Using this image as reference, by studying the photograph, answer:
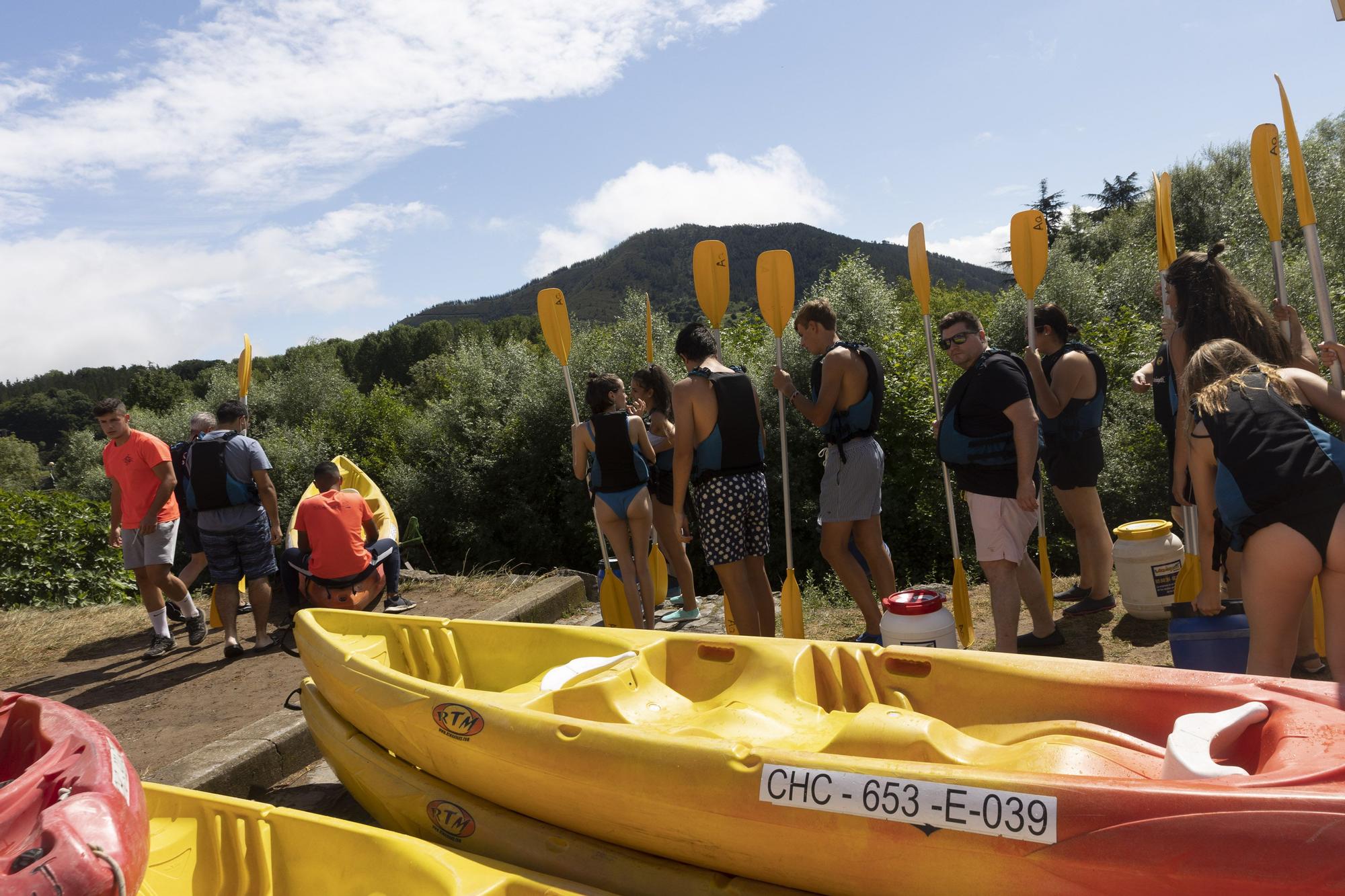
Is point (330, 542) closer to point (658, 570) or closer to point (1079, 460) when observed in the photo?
point (658, 570)

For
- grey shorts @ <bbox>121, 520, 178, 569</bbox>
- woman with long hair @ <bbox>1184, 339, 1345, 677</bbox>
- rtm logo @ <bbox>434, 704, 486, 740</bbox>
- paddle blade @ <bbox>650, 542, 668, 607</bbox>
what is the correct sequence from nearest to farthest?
woman with long hair @ <bbox>1184, 339, 1345, 677</bbox> → rtm logo @ <bbox>434, 704, 486, 740</bbox> → grey shorts @ <bbox>121, 520, 178, 569</bbox> → paddle blade @ <bbox>650, 542, 668, 607</bbox>

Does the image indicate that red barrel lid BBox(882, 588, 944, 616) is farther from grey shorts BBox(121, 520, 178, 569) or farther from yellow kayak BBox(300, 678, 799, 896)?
grey shorts BBox(121, 520, 178, 569)

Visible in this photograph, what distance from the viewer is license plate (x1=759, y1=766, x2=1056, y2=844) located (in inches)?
71.3

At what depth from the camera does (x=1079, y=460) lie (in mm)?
4668

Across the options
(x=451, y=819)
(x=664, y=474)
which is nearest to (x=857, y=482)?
(x=664, y=474)

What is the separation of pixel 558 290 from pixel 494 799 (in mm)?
4156

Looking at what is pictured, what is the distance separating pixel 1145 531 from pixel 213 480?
558 centimetres

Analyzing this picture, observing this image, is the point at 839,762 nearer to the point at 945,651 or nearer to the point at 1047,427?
the point at 945,651

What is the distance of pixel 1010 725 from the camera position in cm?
252

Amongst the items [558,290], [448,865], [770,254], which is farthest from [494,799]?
[558,290]

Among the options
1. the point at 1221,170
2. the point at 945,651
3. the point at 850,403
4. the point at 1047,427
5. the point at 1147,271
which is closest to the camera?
the point at 945,651

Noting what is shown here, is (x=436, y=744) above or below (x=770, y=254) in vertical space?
below

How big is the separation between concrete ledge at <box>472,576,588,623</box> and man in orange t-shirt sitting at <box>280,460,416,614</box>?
0.95m

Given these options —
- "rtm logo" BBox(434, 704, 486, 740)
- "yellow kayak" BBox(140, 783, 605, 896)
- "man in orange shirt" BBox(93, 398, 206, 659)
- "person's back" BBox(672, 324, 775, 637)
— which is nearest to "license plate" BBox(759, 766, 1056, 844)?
"yellow kayak" BBox(140, 783, 605, 896)
